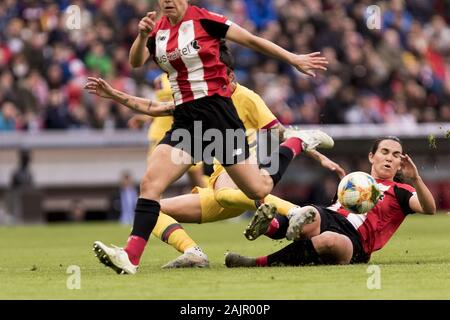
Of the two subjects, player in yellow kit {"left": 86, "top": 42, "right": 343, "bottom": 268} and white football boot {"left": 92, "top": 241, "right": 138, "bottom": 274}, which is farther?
player in yellow kit {"left": 86, "top": 42, "right": 343, "bottom": 268}

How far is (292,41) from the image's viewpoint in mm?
24906

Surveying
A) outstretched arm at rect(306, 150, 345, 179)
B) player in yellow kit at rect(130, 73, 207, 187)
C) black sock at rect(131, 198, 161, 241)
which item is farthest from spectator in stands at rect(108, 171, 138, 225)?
black sock at rect(131, 198, 161, 241)

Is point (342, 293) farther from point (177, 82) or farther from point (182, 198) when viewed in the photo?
point (182, 198)

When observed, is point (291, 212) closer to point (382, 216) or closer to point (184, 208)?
point (382, 216)

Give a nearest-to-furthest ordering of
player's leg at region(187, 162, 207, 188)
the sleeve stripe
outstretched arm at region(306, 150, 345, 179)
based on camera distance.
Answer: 1. outstretched arm at region(306, 150, 345, 179)
2. the sleeve stripe
3. player's leg at region(187, 162, 207, 188)

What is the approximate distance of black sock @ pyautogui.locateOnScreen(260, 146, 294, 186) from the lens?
387 inches

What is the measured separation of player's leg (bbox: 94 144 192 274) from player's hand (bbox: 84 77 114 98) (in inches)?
37.5

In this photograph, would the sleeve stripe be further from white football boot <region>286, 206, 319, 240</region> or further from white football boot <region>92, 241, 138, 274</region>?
white football boot <region>92, 241, 138, 274</region>

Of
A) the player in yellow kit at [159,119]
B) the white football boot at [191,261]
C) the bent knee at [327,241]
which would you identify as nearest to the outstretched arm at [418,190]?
the bent knee at [327,241]

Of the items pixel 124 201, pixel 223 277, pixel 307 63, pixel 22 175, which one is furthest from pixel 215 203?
pixel 124 201

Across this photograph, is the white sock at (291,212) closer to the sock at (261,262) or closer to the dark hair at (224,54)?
the sock at (261,262)

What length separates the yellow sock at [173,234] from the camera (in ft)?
34.7

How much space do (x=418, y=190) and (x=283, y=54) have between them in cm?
160

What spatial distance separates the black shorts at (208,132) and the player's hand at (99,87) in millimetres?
841
